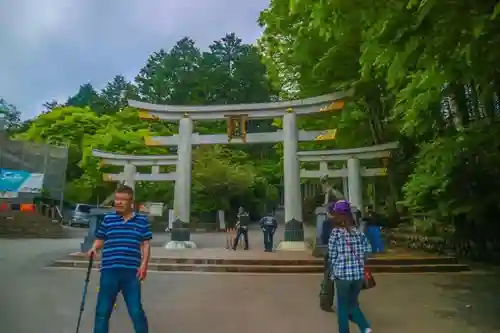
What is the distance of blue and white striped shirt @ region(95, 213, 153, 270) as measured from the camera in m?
4.31

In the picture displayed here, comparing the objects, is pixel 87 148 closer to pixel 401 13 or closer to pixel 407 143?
pixel 407 143

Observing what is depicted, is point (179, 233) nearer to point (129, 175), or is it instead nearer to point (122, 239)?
point (129, 175)

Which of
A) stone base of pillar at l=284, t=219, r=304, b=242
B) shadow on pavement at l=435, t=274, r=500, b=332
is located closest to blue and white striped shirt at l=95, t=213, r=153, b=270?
shadow on pavement at l=435, t=274, r=500, b=332

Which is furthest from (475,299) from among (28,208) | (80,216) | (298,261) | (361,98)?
(80,216)

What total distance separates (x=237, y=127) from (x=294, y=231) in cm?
428

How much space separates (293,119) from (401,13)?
1236 centimetres

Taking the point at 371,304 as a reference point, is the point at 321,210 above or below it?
above

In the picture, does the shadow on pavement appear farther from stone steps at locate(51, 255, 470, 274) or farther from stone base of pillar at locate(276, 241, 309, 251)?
stone base of pillar at locate(276, 241, 309, 251)

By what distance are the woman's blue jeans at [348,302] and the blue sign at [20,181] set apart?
25654mm

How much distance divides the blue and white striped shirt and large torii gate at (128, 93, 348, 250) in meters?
12.9

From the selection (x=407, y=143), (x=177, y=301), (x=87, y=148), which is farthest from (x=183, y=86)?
(x=177, y=301)

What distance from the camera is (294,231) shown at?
16.7 meters

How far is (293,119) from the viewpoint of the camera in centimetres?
1767

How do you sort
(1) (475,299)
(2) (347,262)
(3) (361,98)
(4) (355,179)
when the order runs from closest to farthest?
(2) (347,262) < (1) (475,299) < (3) (361,98) < (4) (355,179)
